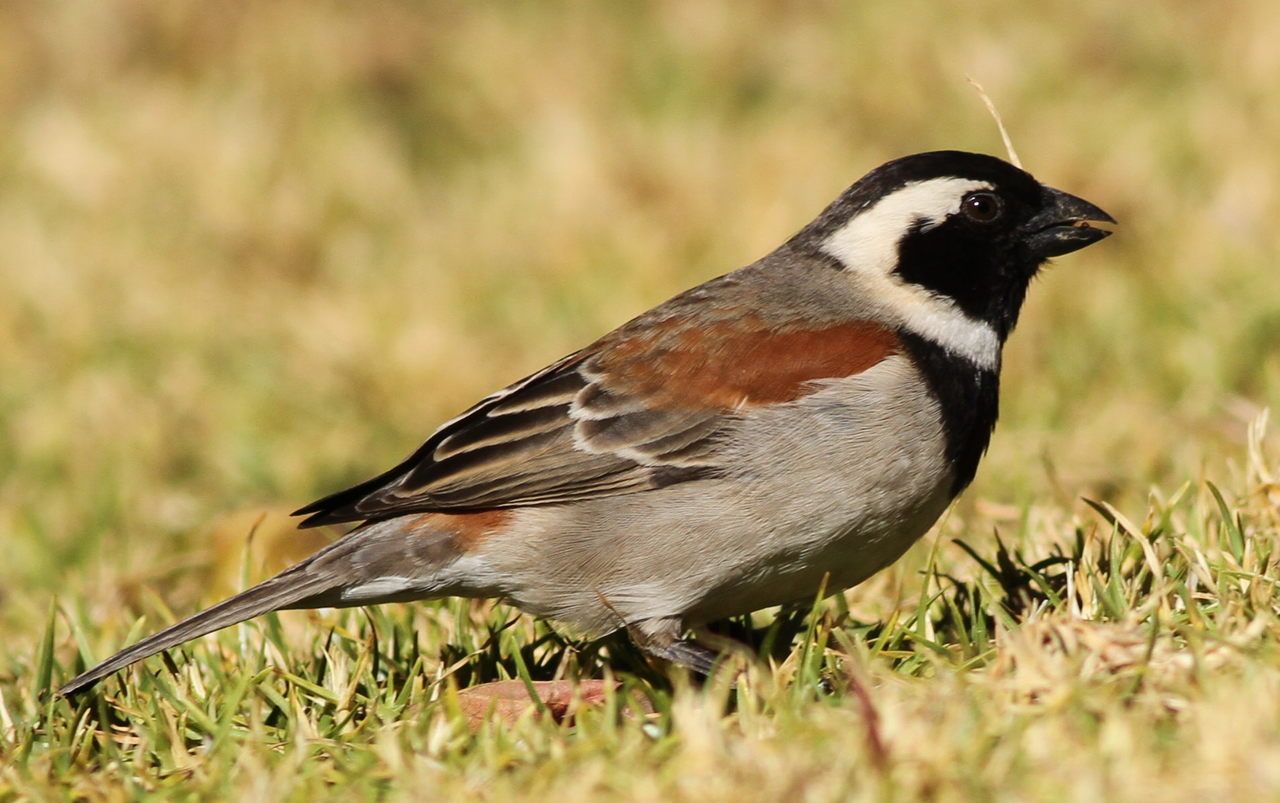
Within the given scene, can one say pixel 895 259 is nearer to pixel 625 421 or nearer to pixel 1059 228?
pixel 1059 228

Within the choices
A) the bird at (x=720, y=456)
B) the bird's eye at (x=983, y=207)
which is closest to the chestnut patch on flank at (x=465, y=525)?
the bird at (x=720, y=456)

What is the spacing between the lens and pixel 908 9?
11219mm

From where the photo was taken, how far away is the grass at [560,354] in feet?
12.1

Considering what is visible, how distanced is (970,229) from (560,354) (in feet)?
11.3

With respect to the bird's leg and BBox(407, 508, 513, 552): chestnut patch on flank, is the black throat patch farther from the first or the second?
BBox(407, 508, 513, 552): chestnut patch on flank

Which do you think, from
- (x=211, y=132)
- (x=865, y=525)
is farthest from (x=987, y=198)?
(x=211, y=132)

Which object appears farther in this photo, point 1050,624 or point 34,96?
point 34,96

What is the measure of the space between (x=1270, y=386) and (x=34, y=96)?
26.6ft

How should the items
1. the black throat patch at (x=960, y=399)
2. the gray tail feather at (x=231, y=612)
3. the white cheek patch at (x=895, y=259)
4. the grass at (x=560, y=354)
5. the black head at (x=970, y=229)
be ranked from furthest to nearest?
the black head at (x=970, y=229) → the white cheek patch at (x=895, y=259) → the black throat patch at (x=960, y=399) → the gray tail feather at (x=231, y=612) → the grass at (x=560, y=354)

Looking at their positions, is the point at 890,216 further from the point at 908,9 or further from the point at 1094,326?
the point at 908,9

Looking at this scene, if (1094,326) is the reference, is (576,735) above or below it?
below

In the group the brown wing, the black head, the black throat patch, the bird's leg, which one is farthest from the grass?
the black head

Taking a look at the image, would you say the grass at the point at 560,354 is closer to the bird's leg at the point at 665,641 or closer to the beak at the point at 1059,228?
the bird's leg at the point at 665,641

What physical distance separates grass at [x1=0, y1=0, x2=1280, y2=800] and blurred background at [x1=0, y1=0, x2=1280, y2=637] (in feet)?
0.09
